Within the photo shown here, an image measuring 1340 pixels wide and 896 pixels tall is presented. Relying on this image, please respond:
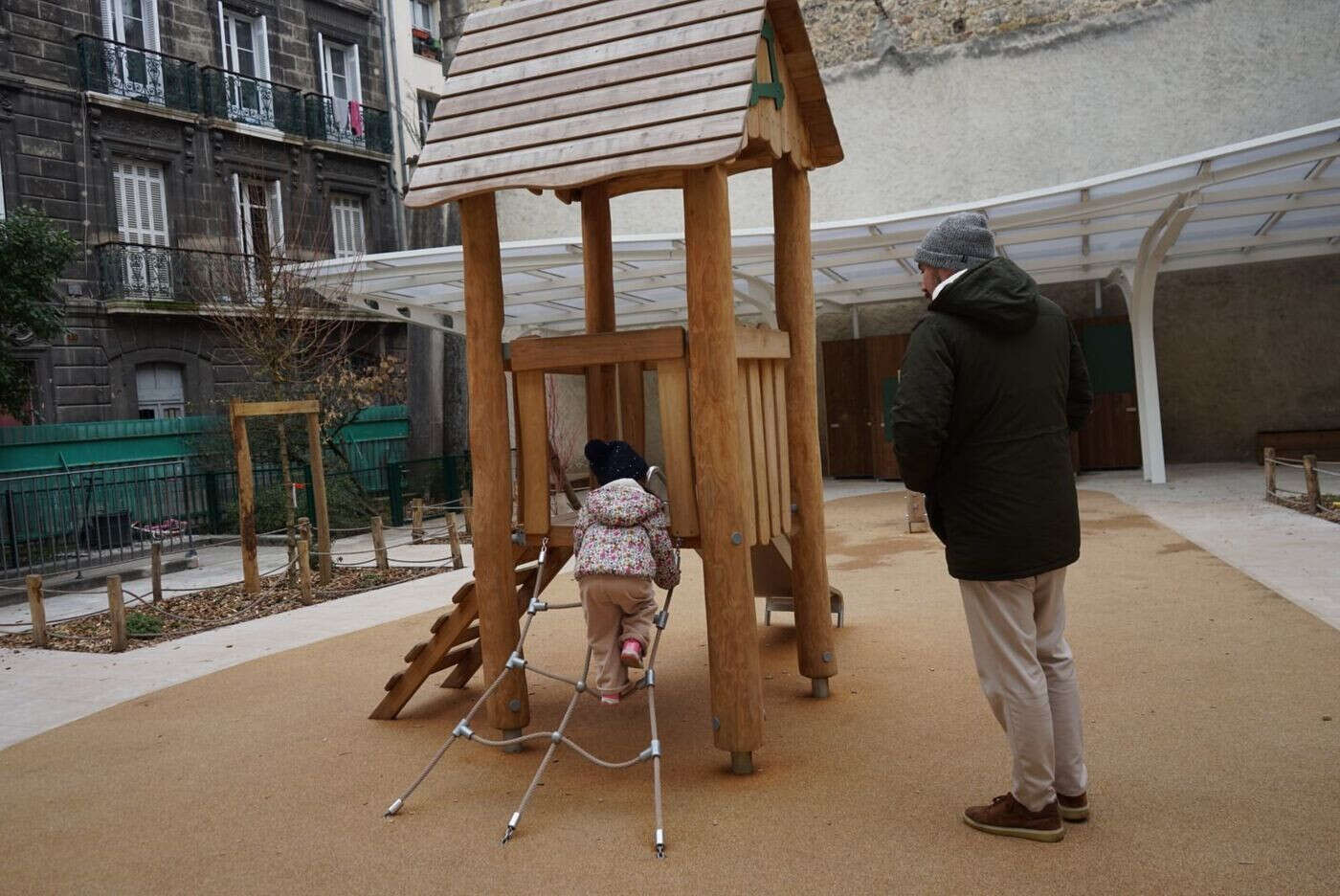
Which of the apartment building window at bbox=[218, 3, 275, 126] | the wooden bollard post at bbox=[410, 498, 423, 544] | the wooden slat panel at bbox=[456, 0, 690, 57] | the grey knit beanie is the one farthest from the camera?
the apartment building window at bbox=[218, 3, 275, 126]

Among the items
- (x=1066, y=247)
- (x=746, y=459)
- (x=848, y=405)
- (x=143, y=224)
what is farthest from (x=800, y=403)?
(x=143, y=224)

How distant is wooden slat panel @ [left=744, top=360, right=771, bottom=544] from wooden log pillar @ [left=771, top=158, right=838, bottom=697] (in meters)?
0.62

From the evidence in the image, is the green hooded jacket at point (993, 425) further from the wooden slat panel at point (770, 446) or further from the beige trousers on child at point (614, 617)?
the wooden slat panel at point (770, 446)

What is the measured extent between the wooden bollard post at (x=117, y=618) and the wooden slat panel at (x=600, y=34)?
500 cm

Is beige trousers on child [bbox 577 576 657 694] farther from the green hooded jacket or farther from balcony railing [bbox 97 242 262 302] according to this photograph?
balcony railing [bbox 97 242 262 302]

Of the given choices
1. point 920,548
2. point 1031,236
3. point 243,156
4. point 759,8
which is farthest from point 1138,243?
point 243,156

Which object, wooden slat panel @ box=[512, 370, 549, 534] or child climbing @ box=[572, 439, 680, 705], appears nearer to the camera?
child climbing @ box=[572, 439, 680, 705]

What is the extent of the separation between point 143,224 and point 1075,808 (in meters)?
20.1

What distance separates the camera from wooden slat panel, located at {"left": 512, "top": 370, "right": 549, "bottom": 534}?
188 inches

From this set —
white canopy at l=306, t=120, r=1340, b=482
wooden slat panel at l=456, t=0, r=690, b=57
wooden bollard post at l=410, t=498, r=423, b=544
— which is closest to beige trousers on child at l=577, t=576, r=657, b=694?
wooden slat panel at l=456, t=0, r=690, b=57

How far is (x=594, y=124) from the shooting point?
451cm

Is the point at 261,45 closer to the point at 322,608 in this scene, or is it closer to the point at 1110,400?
the point at 322,608

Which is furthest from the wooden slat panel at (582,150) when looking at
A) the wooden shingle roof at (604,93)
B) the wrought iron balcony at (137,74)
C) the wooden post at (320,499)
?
the wrought iron balcony at (137,74)

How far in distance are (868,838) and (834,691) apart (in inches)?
77.7
